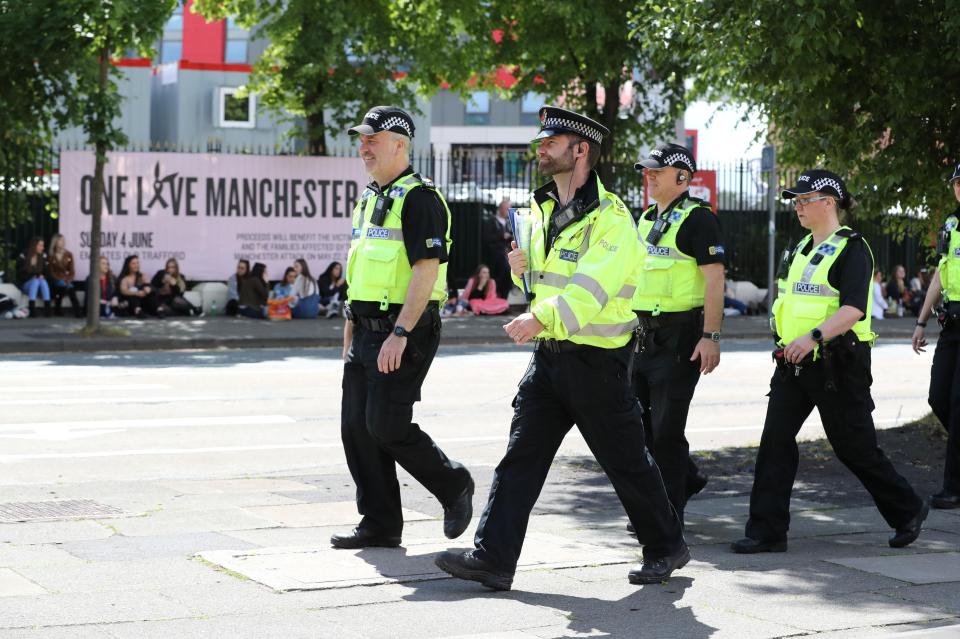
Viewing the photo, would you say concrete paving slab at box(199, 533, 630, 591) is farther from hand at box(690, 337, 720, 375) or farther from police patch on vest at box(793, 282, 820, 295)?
police patch on vest at box(793, 282, 820, 295)

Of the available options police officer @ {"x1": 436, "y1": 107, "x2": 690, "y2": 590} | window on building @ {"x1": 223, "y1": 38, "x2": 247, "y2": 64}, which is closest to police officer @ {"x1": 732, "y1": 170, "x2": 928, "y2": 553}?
police officer @ {"x1": 436, "y1": 107, "x2": 690, "y2": 590}

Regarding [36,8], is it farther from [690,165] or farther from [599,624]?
[599,624]

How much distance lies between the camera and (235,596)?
5.63 m

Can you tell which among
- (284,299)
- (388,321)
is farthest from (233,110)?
(388,321)

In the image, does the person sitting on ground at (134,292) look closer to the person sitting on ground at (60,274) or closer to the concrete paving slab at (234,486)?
the person sitting on ground at (60,274)

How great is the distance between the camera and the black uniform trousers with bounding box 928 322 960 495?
8.16m

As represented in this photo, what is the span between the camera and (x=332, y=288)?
1008 inches

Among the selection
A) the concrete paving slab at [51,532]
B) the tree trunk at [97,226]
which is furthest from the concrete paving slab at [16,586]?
the tree trunk at [97,226]

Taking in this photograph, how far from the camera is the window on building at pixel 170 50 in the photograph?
61.0 m

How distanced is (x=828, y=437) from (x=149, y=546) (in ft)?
10.5

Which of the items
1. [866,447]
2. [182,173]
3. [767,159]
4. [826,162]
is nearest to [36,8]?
[182,173]

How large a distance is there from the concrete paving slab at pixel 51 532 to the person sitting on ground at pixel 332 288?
18.2 meters

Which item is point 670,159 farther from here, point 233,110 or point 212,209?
point 233,110

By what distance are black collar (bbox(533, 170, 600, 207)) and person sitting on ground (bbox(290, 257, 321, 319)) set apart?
758 inches
